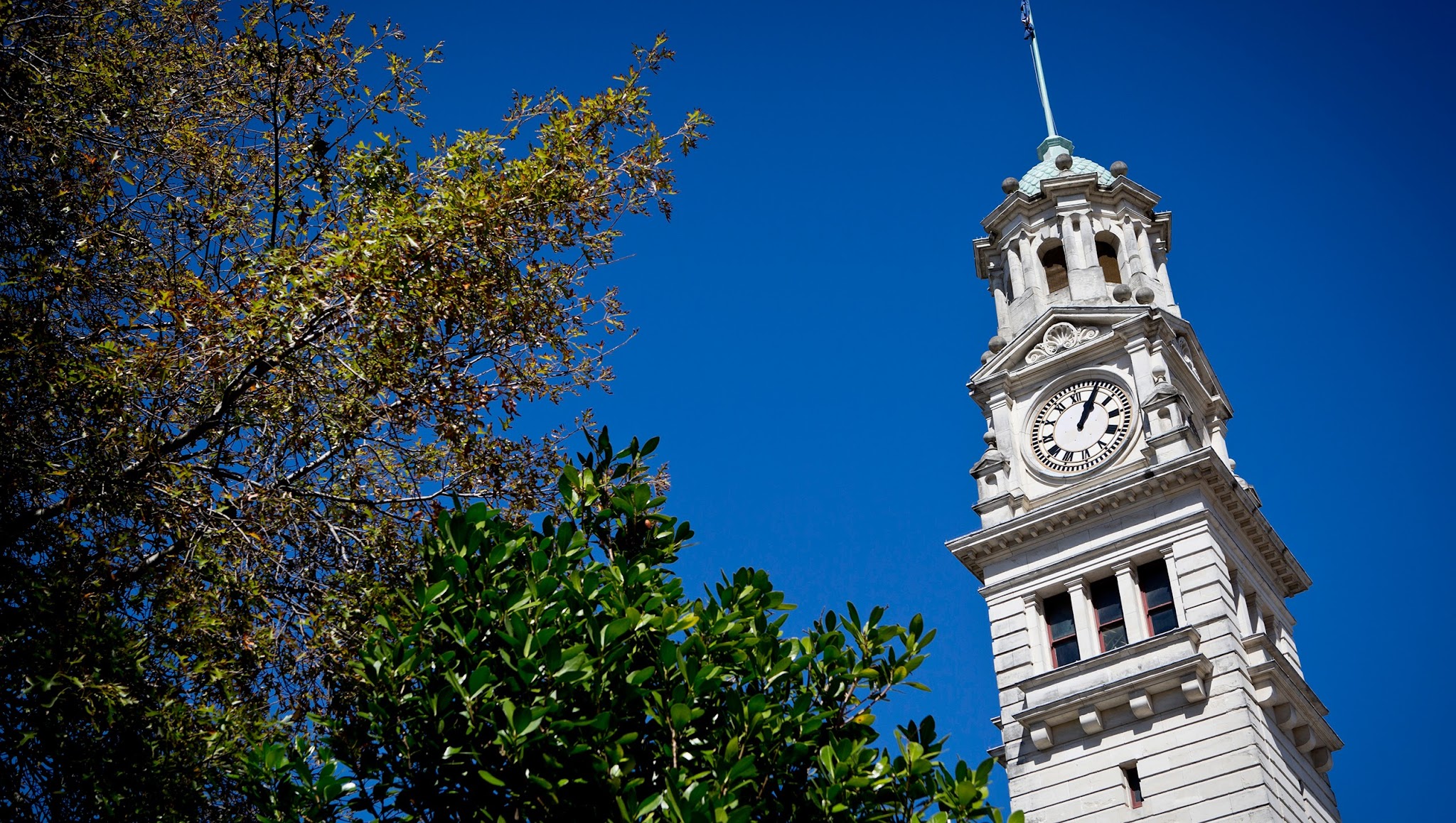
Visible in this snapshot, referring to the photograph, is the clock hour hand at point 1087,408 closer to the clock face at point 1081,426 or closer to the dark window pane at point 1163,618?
the clock face at point 1081,426

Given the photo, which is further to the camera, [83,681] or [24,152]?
[24,152]

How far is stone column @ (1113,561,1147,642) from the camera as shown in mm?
35562

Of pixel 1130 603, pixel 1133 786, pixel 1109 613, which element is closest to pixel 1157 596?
pixel 1130 603

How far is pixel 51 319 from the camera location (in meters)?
13.1

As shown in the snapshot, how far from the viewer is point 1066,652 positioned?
3688cm

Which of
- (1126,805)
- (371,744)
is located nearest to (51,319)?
(371,744)

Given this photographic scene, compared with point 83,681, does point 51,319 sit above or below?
above

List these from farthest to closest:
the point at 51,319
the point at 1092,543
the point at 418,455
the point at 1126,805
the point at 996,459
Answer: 1. the point at 996,459
2. the point at 1092,543
3. the point at 1126,805
4. the point at 418,455
5. the point at 51,319

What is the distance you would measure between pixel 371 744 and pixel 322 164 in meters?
6.31

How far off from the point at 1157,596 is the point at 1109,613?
1.30 meters

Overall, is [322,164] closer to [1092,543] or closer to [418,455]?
[418,455]

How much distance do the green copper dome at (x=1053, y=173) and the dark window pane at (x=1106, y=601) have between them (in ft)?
47.4

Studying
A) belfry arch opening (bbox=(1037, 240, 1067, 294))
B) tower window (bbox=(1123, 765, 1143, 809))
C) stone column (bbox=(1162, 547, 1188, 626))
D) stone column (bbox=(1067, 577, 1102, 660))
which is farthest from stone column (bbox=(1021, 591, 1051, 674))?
belfry arch opening (bbox=(1037, 240, 1067, 294))

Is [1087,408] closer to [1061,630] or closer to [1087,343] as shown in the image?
[1087,343]
